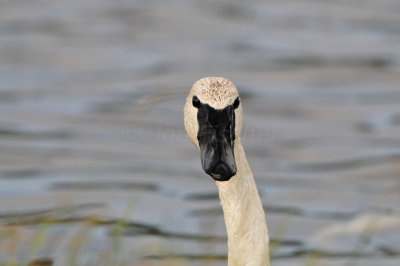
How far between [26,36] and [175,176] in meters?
5.99

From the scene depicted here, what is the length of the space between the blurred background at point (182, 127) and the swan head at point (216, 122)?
→ 33cm

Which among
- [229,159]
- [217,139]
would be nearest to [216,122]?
[217,139]

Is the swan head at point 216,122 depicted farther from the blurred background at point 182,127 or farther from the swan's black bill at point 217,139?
the blurred background at point 182,127

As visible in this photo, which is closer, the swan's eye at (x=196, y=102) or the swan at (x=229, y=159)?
the swan at (x=229, y=159)

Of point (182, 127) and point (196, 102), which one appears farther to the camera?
point (182, 127)

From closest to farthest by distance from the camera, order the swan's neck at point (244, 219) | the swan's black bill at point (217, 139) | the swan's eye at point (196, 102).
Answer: the swan's black bill at point (217, 139), the swan's eye at point (196, 102), the swan's neck at point (244, 219)

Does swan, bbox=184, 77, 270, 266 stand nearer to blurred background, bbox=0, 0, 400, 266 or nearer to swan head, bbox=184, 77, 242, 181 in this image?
swan head, bbox=184, 77, 242, 181

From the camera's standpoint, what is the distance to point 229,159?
4676mm

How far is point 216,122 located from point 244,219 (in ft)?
1.90

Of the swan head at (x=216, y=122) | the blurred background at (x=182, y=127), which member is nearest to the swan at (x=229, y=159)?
the swan head at (x=216, y=122)

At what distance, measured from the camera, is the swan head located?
15.3 ft

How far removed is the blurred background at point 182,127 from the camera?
29.8 feet

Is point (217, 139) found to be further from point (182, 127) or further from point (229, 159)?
point (182, 127)

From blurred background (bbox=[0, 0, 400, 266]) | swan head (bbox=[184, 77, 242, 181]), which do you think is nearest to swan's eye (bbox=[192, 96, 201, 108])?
swan head (bbox=[184, 77, 242, 181])
